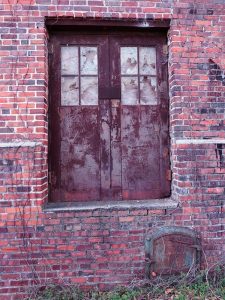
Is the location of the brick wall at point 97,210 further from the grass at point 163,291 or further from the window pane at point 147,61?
the window pane at point 147,61

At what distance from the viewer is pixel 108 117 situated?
4102 mm

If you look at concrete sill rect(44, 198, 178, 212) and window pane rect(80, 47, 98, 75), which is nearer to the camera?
concrete sill rect(44, 198, 178, 212)

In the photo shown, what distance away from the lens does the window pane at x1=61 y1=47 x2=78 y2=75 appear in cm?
407

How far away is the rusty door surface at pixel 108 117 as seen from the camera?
160 inches

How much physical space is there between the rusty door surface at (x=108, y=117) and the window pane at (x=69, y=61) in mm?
13

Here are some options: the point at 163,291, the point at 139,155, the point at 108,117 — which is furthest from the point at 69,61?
the point at 163,291

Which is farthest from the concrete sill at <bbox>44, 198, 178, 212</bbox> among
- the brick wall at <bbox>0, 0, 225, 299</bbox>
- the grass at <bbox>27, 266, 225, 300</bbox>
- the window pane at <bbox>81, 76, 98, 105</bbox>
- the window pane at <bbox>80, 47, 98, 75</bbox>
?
the window pane at <bbox>80, 47, 98, 75</bbox>

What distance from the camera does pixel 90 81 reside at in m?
4.09

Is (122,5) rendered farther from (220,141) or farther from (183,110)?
(220,141)

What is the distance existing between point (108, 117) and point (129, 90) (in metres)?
0.46

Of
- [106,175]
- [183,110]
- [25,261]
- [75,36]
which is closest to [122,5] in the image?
[75,36]

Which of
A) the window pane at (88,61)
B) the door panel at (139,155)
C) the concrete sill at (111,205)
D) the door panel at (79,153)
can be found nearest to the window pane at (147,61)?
the door panel at (139,155)

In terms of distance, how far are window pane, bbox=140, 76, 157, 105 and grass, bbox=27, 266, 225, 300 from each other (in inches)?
89.2

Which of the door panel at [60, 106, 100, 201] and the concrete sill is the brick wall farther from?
the door panel at [60, 106, 100, 201]
